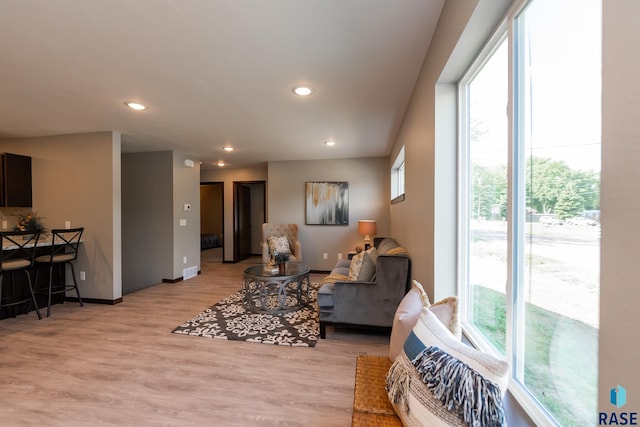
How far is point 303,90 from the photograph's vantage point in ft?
7.80

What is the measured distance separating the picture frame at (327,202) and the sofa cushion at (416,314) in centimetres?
402

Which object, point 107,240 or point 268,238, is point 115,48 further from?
point 268,238

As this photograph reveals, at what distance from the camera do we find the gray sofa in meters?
2.48

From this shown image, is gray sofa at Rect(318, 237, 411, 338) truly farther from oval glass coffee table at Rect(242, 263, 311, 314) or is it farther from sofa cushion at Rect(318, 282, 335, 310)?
oval glass coffee table at Rect(242, 263, 311, 314)

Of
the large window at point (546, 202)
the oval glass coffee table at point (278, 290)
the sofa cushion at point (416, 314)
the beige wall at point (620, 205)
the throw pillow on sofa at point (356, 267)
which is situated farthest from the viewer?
the oval glass coffee table at point (278, 290)

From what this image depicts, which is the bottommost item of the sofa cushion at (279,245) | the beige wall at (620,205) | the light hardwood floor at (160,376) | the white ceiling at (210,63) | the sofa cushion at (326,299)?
the light hardwood floor at (160,376)

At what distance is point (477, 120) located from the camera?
1487 millimetres

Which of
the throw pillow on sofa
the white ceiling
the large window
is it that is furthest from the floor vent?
the large window

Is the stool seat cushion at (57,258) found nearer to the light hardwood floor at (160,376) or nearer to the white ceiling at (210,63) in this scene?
the light hardwood floor at (160,376)

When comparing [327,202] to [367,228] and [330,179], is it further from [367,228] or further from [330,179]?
[367,228]

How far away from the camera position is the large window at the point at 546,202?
2.37 feet

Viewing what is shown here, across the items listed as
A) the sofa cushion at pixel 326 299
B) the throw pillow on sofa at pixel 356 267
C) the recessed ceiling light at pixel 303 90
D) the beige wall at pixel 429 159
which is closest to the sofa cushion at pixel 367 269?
the throw pillow on sofa at pixel 356 267

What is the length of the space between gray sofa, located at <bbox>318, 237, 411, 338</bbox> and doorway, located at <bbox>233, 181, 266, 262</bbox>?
4.44 m

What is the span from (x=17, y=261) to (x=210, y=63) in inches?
130
